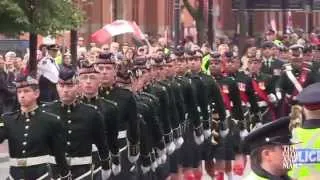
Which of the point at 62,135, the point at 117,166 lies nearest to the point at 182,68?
the point at 117,166

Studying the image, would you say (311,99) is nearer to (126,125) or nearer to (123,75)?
(126,125)

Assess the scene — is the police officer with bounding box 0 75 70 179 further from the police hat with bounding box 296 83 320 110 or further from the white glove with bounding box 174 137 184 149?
the white glove with bounding box 174 137 184 149

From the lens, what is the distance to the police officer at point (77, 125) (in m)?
9.70

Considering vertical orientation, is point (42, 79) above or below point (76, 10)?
below

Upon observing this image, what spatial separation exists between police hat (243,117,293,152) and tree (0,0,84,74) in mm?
13137

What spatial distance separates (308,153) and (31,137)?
2.86 metres

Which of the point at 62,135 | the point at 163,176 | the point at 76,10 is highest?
the point at 76,10

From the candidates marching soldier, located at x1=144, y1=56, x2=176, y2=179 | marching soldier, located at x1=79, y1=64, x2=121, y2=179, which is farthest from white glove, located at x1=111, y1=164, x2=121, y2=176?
marching soldier, located at x1=144, y1=56, x2=176, y2=179

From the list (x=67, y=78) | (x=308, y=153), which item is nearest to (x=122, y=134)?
(x=67, y=78)

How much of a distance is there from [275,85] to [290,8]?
23.7 meters

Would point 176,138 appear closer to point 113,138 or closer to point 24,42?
point 113,138

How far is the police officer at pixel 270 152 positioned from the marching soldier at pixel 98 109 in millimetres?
4465

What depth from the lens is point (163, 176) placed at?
1285 cm

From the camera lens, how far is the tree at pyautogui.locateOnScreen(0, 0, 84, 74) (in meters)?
18.7
